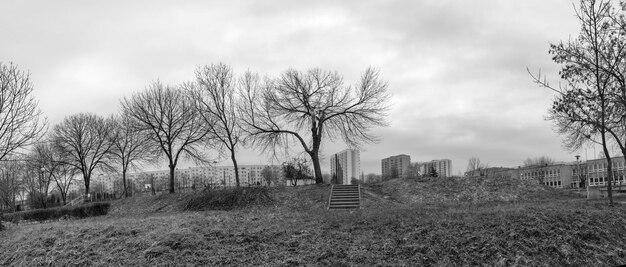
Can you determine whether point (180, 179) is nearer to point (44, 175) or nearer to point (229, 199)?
point (44, 175)

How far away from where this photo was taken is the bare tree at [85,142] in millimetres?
43991

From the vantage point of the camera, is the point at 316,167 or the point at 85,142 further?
the point at 85,142

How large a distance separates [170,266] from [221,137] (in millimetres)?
26980

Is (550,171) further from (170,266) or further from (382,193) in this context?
(170,266)

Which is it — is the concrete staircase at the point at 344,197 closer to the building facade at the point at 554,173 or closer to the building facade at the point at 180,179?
the building facade at the point at 180,179

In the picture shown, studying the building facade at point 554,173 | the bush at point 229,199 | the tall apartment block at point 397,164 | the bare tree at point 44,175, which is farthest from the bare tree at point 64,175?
the building facade at point 554,173

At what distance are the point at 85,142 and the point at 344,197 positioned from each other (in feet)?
110

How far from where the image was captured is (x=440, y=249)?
772 centimetres

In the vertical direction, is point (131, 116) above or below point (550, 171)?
above

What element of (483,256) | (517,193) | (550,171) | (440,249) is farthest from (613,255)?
(550,171)

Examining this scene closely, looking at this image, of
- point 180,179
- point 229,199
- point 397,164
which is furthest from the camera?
point 180,179

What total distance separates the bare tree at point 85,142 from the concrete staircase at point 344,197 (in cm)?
3041

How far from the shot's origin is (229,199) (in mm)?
23734

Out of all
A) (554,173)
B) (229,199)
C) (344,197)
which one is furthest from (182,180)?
(554,173)
